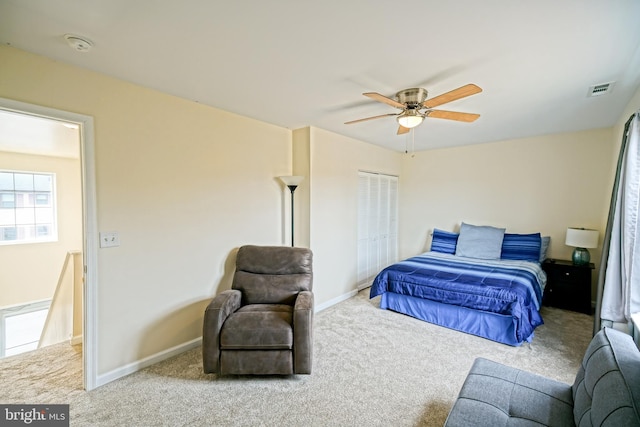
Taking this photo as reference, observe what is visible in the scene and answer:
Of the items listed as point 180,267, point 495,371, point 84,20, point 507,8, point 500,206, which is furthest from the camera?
point 500,206

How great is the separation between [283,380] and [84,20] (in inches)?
108

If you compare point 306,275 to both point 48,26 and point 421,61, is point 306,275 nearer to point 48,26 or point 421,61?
point 421,61

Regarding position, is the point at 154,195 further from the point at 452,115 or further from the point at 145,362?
the point at 452,115

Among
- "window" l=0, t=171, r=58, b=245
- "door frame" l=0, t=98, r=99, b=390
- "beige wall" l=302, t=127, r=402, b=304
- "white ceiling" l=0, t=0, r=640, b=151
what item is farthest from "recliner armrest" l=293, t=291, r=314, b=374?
"window" l=0, t=171, r=58, b=245

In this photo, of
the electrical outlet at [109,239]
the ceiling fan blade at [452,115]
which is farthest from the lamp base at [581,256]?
the electrical outlet at [109,239]

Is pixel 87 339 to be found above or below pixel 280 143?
below

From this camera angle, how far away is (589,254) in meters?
3.71

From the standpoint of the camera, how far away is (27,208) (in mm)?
4770

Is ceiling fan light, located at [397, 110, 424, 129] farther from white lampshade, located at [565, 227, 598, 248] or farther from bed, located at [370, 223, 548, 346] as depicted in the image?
white lampshade, located at [565, 227, 598, 248]

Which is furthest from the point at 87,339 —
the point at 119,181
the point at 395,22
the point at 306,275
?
the point at 395,22

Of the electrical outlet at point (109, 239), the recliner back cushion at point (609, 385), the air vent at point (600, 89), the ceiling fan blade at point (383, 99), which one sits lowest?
the recliner back cushion at point (609, 385)

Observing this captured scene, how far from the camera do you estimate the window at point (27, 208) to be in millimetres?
4566

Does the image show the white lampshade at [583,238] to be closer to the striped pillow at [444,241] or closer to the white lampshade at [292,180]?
the striped pillow at [444,241]

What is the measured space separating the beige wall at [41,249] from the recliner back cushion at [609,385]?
244 inches
